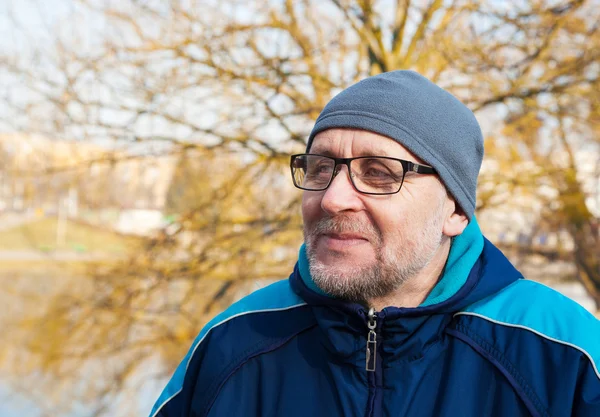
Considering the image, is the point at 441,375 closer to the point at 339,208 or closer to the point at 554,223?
the point at 339,208

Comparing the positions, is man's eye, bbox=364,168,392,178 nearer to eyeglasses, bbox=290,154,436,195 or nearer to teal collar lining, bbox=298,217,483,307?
eyeglasses, bbox=290,154,436,195

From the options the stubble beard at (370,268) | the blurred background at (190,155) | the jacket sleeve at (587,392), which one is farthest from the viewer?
the blurred background at (190,155)

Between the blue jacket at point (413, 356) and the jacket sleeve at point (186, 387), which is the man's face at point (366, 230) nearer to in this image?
the blue jacket at point (413, 356)

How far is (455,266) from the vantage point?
152 centimetres

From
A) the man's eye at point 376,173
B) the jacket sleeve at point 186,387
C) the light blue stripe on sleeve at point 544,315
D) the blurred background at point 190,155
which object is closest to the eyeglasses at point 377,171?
the man's eye at point 376,173

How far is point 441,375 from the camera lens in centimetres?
137

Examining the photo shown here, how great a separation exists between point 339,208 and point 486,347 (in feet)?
1.49

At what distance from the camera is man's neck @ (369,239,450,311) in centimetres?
151

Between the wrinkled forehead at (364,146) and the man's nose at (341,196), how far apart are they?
0.05m

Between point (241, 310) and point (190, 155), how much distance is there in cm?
435

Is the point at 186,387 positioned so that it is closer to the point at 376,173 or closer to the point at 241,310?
the point at 241,310

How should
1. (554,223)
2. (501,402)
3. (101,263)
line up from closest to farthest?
(501,402) → (101,263) → (554,223)

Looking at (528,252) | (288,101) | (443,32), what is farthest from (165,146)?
(528,252)

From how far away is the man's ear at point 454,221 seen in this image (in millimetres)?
1630
